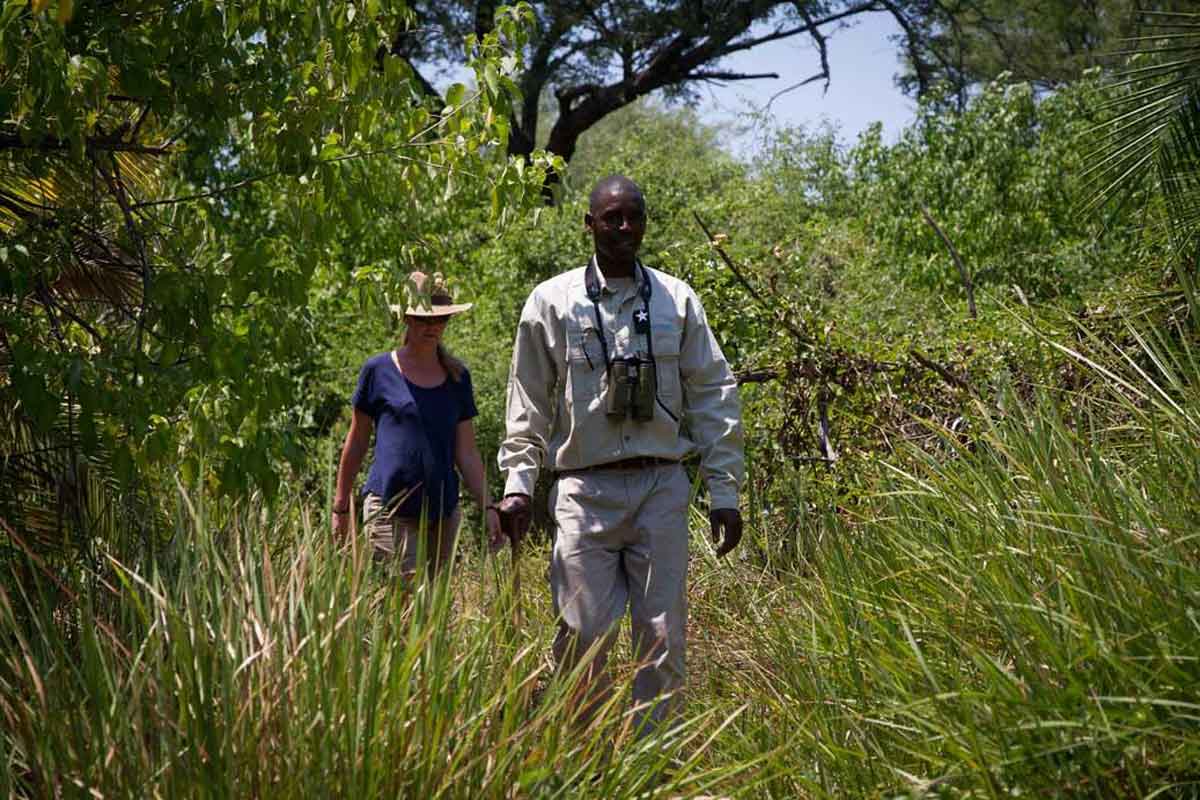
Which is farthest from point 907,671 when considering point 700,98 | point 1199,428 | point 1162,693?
point 700,98

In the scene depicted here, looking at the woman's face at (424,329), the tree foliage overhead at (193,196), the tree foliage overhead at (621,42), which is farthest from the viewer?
the tree foliage overhead at (621,42)

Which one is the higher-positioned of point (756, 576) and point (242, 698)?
point (242, 698)

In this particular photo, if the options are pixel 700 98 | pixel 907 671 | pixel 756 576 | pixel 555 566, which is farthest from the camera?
pixel 700 98

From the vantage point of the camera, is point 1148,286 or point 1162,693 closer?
point 1162,693

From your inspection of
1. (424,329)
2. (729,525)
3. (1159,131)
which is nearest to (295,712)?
(729,525)

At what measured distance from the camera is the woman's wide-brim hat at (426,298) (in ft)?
16.9

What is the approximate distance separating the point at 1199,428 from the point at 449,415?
11.0 feet

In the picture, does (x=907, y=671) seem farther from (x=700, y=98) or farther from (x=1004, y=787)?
(x=700, y=98)

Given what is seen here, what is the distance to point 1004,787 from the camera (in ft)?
9.19

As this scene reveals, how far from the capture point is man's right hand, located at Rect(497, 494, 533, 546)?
4.61 m

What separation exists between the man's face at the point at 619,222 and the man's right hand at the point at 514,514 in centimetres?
83

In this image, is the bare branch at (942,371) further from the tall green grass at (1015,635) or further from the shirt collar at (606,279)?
the shirt collar at (606,279)

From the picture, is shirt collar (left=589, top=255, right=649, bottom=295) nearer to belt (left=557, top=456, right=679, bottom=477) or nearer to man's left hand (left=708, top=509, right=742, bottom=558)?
belt (left=557, top=456, right=679, bottom=477)

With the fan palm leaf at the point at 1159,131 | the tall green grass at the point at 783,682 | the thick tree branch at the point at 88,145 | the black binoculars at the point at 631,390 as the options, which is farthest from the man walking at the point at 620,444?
the fan palm leaf at the point at 1159,131
